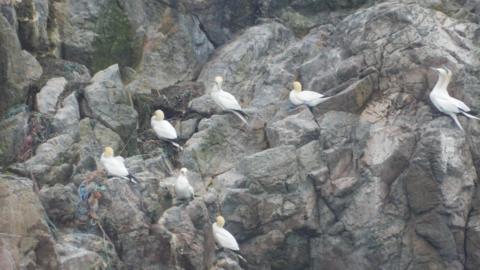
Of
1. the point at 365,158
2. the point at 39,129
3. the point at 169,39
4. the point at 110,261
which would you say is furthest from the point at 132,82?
the point at 110,261

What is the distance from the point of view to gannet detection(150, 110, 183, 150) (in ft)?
88.8

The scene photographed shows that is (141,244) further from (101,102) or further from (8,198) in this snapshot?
(101,102)

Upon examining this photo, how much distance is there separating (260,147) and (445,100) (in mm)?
4677

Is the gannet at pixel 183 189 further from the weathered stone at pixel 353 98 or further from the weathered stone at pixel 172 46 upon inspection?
the weathered stone at pixel 172 46

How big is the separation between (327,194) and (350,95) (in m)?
2.52

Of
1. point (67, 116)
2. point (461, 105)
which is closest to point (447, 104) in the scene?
point (461, 105)

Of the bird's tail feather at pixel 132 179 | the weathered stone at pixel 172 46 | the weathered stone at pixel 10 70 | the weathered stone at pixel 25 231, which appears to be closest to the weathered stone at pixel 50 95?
the weathered stone at pixel 10 70

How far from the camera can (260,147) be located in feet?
90.6

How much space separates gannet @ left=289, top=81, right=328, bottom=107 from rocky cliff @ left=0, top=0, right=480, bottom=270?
0.22 metres

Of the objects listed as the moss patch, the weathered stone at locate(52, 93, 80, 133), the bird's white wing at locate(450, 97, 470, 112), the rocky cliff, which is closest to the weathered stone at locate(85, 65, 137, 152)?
the rocky cliff

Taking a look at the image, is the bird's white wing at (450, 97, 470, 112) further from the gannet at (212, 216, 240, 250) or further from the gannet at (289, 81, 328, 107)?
the gannet at (212, 216, 240, 250)

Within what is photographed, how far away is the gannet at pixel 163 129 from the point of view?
27078 mm

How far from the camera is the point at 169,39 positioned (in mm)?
31609

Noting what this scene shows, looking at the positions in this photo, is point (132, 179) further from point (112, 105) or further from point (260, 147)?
A: point (260, 147)
